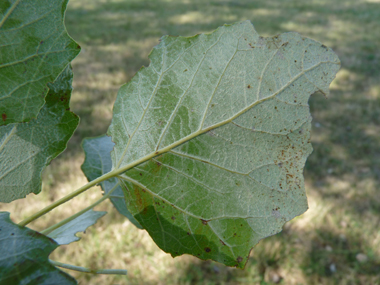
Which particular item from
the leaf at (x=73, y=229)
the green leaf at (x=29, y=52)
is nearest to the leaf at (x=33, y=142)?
the green leaf at (x=29, y=52)

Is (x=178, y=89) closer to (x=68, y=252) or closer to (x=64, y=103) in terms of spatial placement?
(x=64, y=103)

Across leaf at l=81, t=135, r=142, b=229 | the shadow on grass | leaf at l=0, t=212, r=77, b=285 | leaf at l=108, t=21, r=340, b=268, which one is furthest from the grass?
leaf at l=0, t=212, r=77, b=285

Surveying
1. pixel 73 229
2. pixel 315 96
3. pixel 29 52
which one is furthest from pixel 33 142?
pixel 315 96

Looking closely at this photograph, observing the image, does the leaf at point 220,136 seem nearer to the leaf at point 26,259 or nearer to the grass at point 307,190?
the leaf at point 26,259

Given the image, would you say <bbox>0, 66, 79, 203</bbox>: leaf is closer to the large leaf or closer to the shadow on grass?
the large leaf

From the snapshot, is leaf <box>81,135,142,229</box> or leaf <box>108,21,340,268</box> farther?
leaf <box>81,135,142,229</box>

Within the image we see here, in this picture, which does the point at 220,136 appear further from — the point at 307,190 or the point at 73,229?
the point at 307,190
